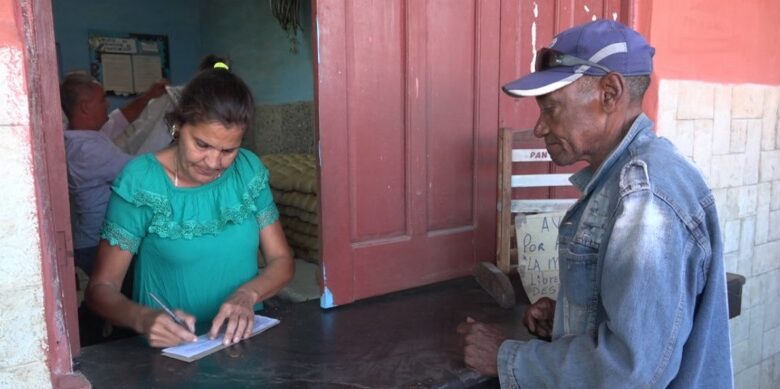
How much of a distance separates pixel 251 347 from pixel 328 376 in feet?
1.09

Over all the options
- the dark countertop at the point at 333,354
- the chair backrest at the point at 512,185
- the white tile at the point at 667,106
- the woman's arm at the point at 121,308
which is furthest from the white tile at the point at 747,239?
the woman's arm at the point at 121,308

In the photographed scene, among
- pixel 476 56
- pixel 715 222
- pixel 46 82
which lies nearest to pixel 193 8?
pixel 476 56

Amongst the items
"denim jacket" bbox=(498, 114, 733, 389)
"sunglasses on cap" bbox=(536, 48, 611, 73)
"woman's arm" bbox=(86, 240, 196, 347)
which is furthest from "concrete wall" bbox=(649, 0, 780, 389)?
"woman's arm" bbox=(86, 240, 196, 347)

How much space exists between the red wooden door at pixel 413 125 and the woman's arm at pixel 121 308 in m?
0.66

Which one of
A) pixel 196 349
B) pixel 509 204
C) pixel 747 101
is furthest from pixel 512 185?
pixel 747 101

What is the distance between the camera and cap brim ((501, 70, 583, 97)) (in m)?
1.42

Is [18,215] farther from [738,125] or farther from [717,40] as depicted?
[738,125]

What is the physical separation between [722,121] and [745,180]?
1.62 feet

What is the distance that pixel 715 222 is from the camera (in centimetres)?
131

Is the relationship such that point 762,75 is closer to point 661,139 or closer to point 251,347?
point 661,139

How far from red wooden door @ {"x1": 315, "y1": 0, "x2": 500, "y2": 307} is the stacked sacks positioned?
1409mm

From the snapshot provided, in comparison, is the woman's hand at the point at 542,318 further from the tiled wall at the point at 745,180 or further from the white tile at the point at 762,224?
the white tile at the point at 762,224

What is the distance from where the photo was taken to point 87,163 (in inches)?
127

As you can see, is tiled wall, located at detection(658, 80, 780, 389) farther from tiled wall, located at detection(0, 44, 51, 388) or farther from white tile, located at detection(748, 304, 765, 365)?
tiled wall, located at detection(0, 44, 51, 388)
